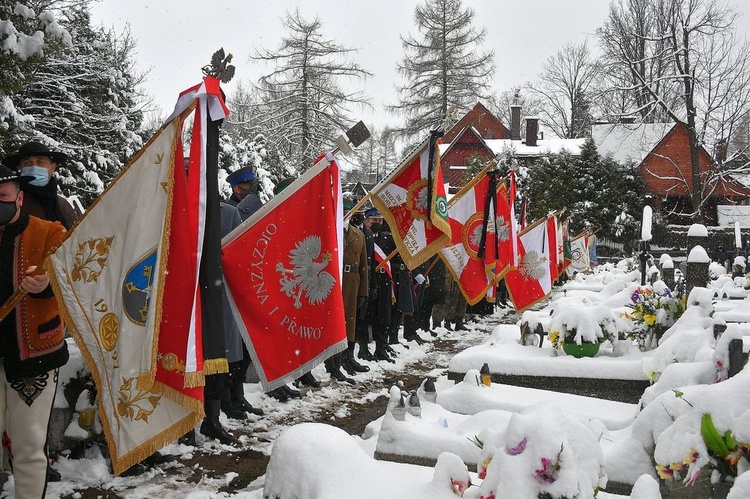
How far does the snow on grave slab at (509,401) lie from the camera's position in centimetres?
589

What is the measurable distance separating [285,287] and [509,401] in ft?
8.37

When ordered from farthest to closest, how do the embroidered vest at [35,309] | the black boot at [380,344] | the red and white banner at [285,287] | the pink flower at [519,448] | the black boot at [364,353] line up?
the black boot at [380,344] → the black boot at [364,353] → the red and white banner at [285,287] → the embroidered vest at [35,309] → the pink flower at [519,448]

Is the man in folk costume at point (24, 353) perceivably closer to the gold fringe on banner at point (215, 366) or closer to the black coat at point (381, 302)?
the gold fringe on banner at point (215, 366)

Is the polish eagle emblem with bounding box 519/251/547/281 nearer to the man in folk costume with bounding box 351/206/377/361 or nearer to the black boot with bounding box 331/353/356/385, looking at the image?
the man in folk costume with bounding box 351/206/377/361

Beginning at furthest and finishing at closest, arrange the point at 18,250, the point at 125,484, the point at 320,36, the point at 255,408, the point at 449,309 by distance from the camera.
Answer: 1. the point at 320,36
2. the point at 449,309
3. the point at 255,408
4. the point at 125,484
5. the point at 18,250

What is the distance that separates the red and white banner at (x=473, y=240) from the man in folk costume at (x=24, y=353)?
6317 millimetres

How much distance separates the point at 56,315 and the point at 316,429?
157cm

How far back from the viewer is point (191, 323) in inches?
143

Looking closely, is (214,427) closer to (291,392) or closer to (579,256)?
(291,392)

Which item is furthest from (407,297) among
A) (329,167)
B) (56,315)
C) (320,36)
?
(320,36)

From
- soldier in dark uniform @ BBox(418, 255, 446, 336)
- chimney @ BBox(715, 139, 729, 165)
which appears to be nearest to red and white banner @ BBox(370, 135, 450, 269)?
soldier in dark uniform @ BBox(418, 255, 446, 336)

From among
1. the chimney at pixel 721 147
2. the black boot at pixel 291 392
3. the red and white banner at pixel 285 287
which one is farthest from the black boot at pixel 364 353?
the chimney at pixel 721 147

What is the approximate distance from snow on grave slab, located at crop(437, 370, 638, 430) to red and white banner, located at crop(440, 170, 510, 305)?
9.27ft

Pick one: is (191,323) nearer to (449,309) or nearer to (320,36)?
(449,309)
